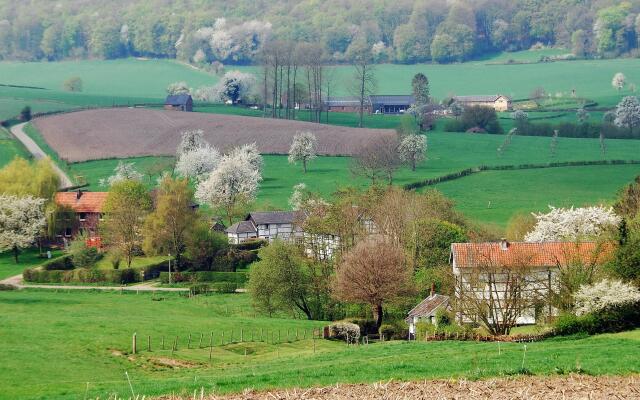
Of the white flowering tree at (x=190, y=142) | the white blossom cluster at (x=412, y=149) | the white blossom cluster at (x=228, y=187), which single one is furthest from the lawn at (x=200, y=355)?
the white flowering tree at (x=190, y=142)

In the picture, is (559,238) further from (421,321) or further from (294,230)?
(294,230)

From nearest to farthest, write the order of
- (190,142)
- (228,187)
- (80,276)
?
1. (80,276)
2. (228,187)
3. (190,142)

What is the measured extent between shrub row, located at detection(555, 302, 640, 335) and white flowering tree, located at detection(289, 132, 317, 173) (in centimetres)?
6828

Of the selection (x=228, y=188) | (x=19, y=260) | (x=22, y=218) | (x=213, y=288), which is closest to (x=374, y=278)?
(x=213, y=288)

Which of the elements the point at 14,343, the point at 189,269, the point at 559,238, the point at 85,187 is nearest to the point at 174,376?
the point at 14,343

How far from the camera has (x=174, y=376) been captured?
125 feet

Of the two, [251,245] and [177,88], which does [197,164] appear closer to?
[251,245]

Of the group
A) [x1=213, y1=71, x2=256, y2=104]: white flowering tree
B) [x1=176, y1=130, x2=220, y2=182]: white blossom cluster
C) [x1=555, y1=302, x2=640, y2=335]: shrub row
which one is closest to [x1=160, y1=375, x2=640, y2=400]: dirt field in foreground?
[x1=555, y1=302, x2=640, y2=335]: shrub row

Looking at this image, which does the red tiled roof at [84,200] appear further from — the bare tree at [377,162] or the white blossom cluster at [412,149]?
the white blossom cluster at [412,149]

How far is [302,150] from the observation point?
382ft

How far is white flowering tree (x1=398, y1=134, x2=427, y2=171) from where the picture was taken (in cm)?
11350

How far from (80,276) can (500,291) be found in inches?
1204

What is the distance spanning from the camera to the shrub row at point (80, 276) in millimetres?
75188

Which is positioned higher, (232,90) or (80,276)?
(232,90)
